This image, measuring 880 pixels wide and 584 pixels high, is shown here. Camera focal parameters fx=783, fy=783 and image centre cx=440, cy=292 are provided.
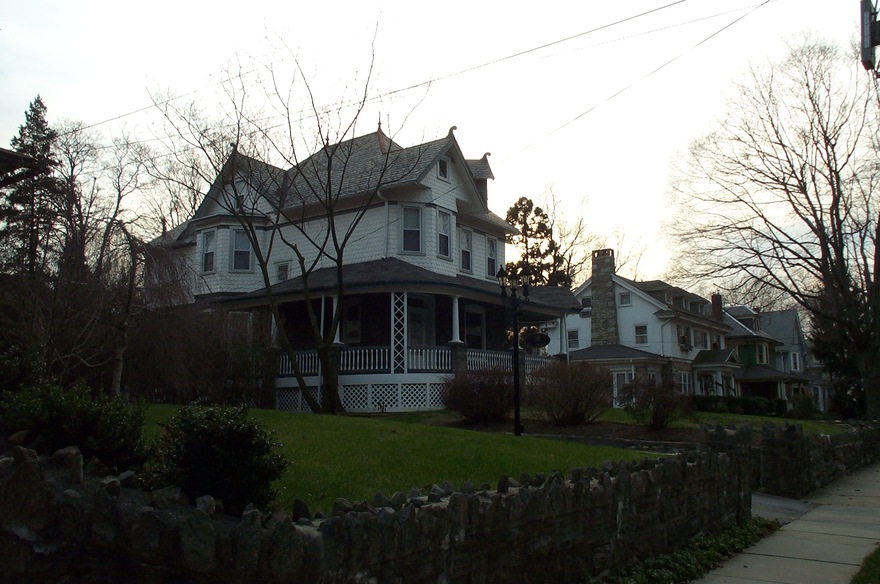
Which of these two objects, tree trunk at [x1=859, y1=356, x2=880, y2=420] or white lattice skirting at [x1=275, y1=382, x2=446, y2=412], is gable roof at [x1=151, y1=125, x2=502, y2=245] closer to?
white lattice skirting at [x1=275, y1=382, x2=446, y2=412]

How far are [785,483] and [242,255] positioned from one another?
19.9 m

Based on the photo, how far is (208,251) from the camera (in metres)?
28.1

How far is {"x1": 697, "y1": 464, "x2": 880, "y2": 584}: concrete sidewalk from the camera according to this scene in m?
7.70

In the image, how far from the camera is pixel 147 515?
4594 millimetres

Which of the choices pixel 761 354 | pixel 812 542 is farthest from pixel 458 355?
pixel 761 354

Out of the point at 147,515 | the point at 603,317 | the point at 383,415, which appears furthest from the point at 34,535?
the point at 603,317

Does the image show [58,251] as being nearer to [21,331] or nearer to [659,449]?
[21,331]

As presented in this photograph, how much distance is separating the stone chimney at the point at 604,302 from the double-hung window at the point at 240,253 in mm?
26291

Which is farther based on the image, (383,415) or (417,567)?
(383,415)

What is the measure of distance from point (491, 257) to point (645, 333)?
67.9 feet

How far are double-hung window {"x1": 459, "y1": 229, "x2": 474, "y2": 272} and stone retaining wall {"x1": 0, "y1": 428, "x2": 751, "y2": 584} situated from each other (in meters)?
21.0

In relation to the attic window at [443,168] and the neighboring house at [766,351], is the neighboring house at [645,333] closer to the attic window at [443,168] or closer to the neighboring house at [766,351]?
the neighboring house at [766,351]

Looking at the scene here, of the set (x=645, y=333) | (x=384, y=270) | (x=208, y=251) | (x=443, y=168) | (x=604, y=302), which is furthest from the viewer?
(x=604, y=302)

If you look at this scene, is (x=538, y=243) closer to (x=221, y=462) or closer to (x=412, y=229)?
(x=412, y=229)
